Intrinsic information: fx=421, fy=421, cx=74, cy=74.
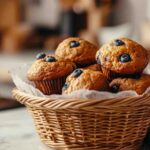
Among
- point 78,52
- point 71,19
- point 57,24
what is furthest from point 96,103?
point 57,24

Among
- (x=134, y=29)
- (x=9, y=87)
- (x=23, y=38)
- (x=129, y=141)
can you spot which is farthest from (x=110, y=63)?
(x=23, y=38)

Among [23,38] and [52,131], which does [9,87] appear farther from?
[52,131]

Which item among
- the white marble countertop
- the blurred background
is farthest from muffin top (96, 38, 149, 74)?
the blurred background

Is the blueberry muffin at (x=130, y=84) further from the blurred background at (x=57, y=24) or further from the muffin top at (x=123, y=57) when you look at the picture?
the blurred background at (x=57, y=24)

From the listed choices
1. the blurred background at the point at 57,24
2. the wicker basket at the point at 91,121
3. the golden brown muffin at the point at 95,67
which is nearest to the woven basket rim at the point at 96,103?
→ the wicker basket at the point at 91,121

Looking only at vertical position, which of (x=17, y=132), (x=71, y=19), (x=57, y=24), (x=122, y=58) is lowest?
(x=57, y=24)

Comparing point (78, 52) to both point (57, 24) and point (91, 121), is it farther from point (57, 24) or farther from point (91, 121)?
point (57, 24)
